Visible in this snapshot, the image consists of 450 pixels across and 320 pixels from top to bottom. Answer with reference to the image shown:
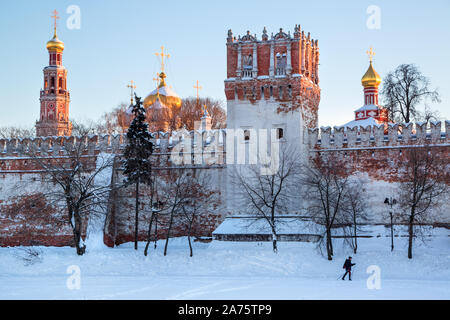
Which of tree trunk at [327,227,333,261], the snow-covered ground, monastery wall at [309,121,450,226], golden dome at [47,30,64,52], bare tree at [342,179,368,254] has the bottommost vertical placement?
the snow-covered ground

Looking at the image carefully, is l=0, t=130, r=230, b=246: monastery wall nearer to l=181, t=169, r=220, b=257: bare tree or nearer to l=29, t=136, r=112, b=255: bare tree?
l=29, t=136, r=112, b=255: bare tree

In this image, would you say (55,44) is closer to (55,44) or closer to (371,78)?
(55,44)

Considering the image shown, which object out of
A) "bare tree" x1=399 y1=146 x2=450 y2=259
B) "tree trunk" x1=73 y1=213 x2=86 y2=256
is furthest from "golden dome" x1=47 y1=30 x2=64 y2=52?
"bare tree" x1=399 y1=146 x2=450 y2=259

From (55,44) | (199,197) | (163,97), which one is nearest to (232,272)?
(199,197)

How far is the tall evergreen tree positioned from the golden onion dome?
21198mm

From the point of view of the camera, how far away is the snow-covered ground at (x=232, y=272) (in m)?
20.0

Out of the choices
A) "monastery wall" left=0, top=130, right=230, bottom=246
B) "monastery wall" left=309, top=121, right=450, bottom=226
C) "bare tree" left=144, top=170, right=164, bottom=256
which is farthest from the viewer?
"monastery wall" left=0, top=130, right=230, bottom=246

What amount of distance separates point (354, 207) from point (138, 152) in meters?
9.08

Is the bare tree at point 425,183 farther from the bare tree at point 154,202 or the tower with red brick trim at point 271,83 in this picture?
the bare tree at point 154,202

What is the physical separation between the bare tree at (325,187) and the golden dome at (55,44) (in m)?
32.5

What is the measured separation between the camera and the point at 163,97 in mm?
51625

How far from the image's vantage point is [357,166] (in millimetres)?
29297

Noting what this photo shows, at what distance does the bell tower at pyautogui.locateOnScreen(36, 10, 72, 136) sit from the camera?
58344mm

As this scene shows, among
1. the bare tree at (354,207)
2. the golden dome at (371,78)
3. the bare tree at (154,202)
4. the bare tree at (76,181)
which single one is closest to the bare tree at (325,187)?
the bare tree at (354,207)
